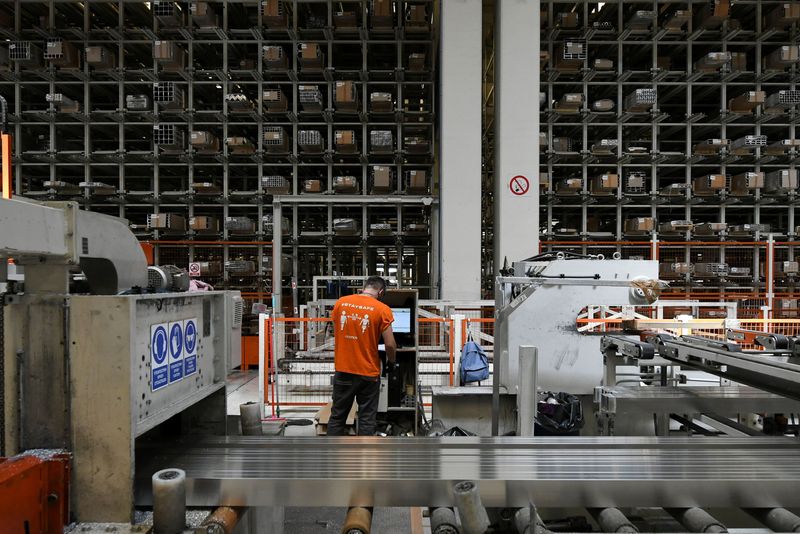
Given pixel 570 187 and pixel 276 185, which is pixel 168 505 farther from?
pixel 570 187

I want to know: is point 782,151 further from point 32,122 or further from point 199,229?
point 32,122

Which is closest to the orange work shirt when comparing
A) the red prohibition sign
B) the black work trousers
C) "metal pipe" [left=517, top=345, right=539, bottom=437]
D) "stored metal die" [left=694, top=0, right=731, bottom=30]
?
the black work trousers

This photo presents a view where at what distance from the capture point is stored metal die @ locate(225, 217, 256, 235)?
31.5ft

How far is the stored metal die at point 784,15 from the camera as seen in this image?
9.46 m

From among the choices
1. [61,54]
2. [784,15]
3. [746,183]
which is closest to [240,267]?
[61,54]

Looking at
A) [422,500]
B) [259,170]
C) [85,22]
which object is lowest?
[422,500]

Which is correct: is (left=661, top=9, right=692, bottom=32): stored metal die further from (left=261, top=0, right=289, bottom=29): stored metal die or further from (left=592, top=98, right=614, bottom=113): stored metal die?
(left=261, top=0, right=289, bottom=29): stored metal die

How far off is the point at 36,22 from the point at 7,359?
42.4 ft

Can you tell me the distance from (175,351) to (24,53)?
1109 cm

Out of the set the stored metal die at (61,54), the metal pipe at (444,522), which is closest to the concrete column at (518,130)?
the metal pipe at (444,522)

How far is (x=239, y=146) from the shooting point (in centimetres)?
962

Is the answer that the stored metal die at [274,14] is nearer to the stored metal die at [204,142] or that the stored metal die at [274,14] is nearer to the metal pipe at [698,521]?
the stored metal die at [204,142]

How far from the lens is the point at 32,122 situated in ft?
32.3

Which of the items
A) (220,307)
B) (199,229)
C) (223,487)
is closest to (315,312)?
(199,229)
